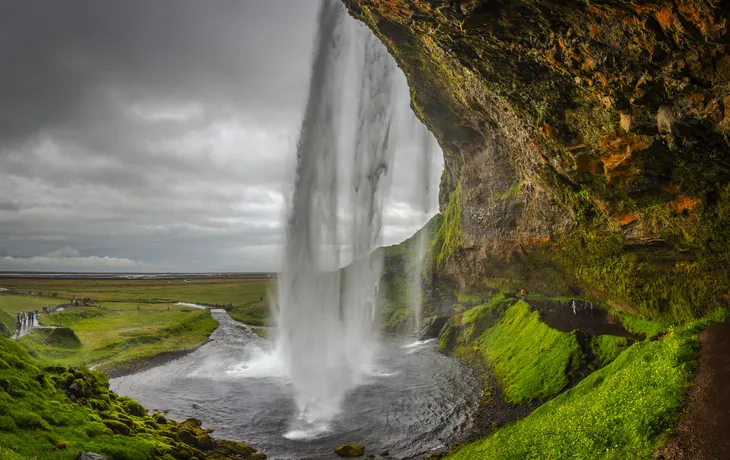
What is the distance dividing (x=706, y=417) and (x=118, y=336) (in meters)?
66.5

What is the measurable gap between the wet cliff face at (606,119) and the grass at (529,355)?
674 centimetres

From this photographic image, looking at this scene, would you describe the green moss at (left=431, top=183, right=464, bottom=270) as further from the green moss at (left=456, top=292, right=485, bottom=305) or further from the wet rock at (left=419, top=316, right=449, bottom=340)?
the wet rock at (left=419, top=316, right=449, bottom=340)

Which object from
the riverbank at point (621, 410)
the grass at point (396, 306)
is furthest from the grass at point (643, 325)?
the grass at point (396, 306)

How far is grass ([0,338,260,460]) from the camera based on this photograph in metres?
17.1

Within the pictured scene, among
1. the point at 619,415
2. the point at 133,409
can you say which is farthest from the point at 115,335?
the point at 619,415

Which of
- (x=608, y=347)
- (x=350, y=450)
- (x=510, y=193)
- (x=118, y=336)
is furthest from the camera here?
(x=118, y=336)

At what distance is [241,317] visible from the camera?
90.2m

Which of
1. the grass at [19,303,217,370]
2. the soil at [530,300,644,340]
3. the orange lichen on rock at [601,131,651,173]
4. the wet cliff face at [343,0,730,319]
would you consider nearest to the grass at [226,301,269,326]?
the grass at [19,303,217,370]

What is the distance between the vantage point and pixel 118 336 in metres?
57.6

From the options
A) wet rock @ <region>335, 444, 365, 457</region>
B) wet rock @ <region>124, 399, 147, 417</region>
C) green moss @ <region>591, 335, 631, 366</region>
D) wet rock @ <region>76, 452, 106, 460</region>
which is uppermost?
green moss @ <region>591, 335, 631, 366</region>

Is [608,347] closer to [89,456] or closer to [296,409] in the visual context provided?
[296,409]

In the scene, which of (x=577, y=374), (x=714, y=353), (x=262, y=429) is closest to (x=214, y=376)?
(x=262, y=429)

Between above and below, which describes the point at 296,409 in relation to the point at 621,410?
below

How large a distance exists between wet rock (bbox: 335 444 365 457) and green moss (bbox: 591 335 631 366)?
17275mm
